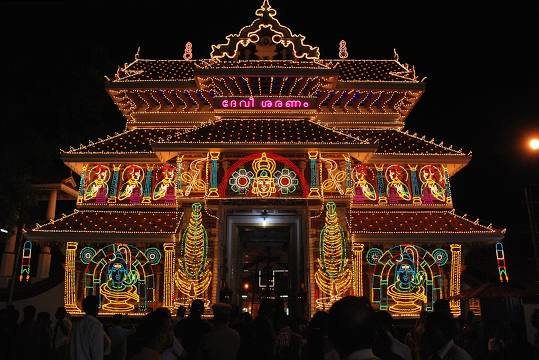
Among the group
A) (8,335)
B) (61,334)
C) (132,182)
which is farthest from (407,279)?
(8,335)

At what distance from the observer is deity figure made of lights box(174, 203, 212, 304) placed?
1579cm

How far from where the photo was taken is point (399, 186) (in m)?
18.3

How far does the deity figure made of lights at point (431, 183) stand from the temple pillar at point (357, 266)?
12.1ft

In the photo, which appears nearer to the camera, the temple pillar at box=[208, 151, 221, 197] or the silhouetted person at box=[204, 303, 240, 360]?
the silhouetted person at box=[204, 303, 240, 360]

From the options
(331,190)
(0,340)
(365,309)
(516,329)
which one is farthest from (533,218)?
(0,340)

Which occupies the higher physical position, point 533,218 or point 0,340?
point 533,218

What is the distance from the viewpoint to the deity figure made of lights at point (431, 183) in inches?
719

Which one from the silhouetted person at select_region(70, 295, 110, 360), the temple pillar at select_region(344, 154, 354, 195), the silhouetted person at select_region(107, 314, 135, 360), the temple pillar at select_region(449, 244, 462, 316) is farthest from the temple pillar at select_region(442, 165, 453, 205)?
the silhouetted person at select_region(70, 295, 110, 360)

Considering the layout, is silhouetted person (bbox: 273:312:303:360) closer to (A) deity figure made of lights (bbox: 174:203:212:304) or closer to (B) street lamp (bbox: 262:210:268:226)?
(A) deity figure made of lights (bbox: 174:203:212:304)

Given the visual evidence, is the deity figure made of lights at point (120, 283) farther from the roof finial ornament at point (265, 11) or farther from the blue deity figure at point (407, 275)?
the roof finial ornament at point (265, 11)

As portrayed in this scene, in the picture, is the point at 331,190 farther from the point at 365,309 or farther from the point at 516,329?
the point at 365,309

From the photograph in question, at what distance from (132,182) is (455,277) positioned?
41.0 ft

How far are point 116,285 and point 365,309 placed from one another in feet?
48.8

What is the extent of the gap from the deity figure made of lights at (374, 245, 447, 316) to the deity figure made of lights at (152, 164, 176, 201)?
312 inches
